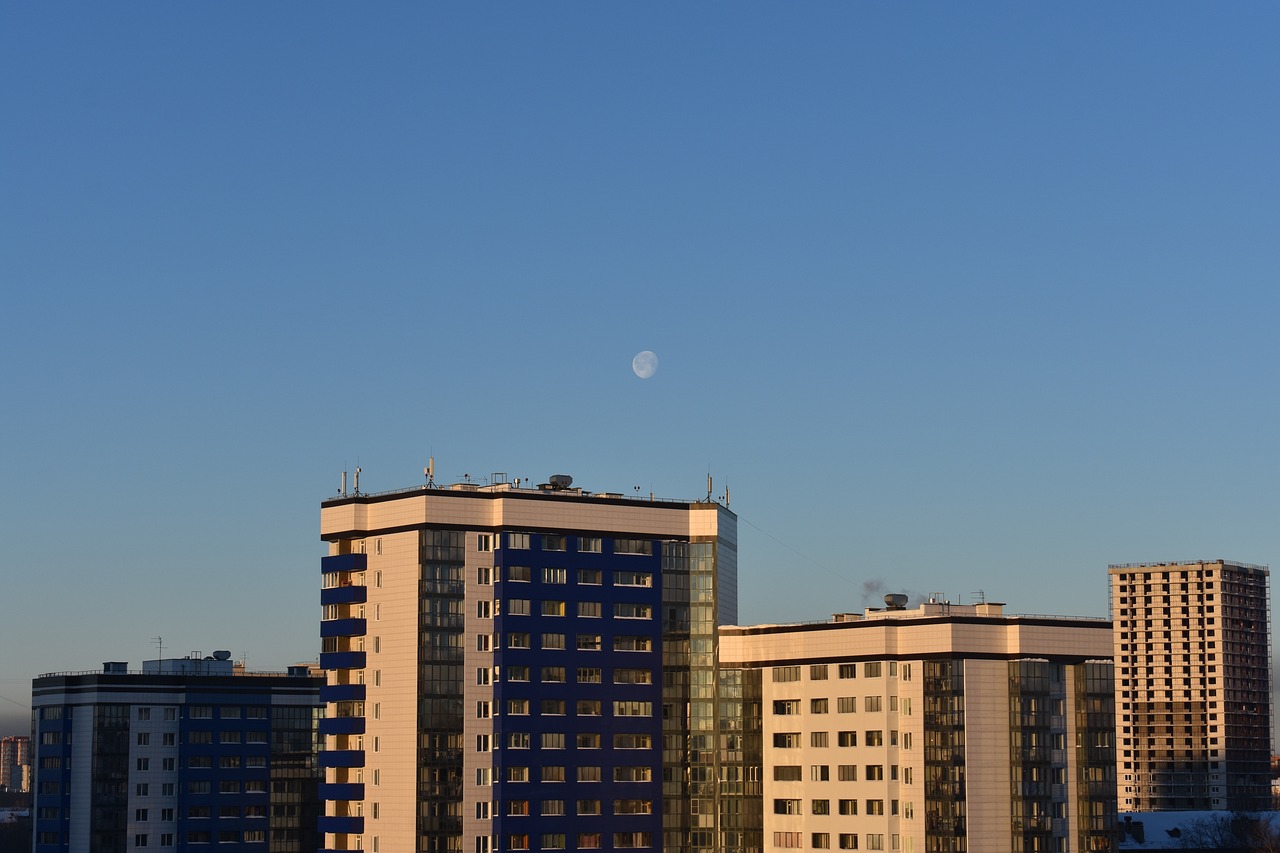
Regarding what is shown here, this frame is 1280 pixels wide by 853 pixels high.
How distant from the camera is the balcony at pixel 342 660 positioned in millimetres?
173375

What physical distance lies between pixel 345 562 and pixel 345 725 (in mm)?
15668

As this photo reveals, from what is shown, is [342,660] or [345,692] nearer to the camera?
[345,692]

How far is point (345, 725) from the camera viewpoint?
172750 millimetres

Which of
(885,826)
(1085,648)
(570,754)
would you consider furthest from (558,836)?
(1085,648)

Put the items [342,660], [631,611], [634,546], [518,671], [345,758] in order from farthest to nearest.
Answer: [634,546]
[631,611]
[342,660]
[345,758]
[518,671]

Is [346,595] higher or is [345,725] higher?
[346,595]

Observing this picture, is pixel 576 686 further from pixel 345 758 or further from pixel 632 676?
pixel 345 758

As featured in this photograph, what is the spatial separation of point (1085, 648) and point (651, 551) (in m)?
43.1

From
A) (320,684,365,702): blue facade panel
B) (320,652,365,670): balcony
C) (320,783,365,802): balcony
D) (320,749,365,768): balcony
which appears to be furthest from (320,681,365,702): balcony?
(320,783,365,802): balcony

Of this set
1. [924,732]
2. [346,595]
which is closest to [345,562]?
[346,595]

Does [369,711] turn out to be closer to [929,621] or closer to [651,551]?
[651,551]

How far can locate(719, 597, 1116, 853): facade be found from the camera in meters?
172

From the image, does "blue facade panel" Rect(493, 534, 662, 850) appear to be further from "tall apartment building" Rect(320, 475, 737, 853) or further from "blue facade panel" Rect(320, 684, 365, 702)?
"blue facade panel" Rect(320, 684, 365, 702)

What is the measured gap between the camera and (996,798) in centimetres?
17125
